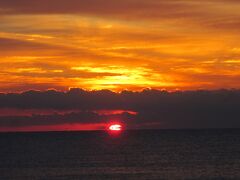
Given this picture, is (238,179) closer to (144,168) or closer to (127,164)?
(144,168)

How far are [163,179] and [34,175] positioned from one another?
21.5 meters

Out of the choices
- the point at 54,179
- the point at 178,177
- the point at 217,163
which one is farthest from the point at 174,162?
the point at 54,179

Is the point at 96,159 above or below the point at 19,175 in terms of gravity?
above

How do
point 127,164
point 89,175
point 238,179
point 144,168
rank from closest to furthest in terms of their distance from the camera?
point 238,179 → point 89,175 → point 144,168 → point 127,164

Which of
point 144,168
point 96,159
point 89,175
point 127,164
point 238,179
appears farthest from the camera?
point 96,159

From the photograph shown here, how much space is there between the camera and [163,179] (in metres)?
80.9

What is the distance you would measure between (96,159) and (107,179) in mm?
41504

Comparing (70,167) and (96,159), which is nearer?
(70,167)

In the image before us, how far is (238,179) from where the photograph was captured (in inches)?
3110

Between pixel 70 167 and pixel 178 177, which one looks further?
pixel 70 167

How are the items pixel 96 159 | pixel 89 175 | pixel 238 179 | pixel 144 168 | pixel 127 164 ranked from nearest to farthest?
pixel 238 179 < pixel 89 175 < pixel 144 168 < pixel 127 164 < pixel 96 159

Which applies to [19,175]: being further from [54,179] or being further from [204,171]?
[204,171]

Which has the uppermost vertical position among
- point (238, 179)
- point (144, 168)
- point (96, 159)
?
point (96, 159)

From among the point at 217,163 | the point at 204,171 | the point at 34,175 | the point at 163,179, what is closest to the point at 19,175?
the point at 34,175
